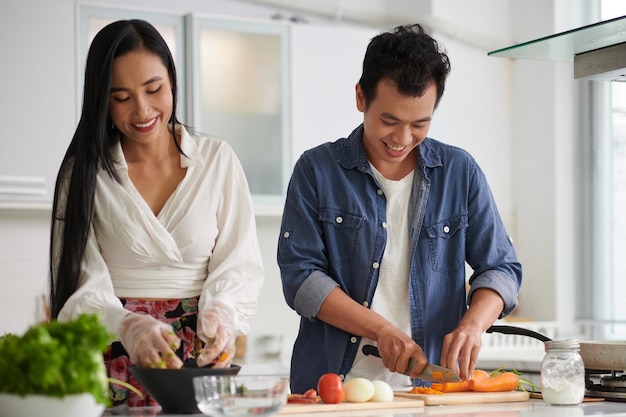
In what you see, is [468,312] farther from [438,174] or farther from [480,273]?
[438,174]

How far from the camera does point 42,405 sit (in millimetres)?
1451

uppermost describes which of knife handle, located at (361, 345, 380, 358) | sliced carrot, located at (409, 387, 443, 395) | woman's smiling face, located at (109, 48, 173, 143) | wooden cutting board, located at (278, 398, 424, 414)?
woman's smiling face, located at (109, 48, 173, 143)

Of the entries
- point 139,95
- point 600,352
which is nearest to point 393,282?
point 600,352

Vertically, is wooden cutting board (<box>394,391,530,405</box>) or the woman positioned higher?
the woman

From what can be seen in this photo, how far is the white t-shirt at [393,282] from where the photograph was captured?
2262 mm

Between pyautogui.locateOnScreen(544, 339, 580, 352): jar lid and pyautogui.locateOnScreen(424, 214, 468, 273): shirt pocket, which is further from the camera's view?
pyautogui.locateOnScreen(424, 214, 468, 273): shirt pocket

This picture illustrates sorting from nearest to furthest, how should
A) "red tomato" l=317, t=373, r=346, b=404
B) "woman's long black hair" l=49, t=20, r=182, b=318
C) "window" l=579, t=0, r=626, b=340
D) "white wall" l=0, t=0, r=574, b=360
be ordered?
"red tomato" l=317, t=373, r=346, b=404
"woman's long black hair" l=49, t=20, r=182, b=318
"white wall" l=0, t=0, r=574, b=360
"window" l=579, t=0, r=626, b=340

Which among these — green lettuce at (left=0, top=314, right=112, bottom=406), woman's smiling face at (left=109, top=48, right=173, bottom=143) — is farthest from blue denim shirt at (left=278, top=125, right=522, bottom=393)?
green lettuce at (left=0, top=314, right=112, bottom=406)

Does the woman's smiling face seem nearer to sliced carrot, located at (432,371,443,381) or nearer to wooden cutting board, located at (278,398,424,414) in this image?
wooden cutting board, located at (278,398,424,414)

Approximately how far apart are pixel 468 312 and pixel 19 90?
7.59 ft

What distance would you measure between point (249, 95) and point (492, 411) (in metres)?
2.62

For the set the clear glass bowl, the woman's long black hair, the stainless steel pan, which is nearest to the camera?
the clear glass bowl

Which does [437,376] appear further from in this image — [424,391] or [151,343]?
[151,343]

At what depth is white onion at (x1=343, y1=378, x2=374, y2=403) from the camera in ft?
6.41
